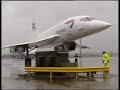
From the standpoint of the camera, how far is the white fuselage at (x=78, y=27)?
16.6 meters

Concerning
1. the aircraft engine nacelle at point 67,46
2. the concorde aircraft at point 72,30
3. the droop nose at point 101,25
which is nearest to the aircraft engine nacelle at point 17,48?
the concorde aircraft at point 72,30

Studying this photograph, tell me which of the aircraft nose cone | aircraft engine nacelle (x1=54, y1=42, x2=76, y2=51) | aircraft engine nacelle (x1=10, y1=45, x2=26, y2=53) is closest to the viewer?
the aircraft nose cone

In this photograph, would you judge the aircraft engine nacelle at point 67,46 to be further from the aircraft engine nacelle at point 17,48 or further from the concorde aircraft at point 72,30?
the aircraft engine nacelle at point 17,48

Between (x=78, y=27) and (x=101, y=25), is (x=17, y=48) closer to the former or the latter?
(x=78, y=27)

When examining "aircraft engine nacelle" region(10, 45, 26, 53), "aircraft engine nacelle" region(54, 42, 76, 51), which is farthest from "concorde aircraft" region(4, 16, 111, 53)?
"aircraft engine nacelle" region(10, 45, 26, 53)

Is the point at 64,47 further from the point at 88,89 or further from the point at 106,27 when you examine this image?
the point at 88,89

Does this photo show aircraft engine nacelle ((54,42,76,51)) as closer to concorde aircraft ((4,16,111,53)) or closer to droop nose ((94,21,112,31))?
concorde aircraft ((4,16,111,53))

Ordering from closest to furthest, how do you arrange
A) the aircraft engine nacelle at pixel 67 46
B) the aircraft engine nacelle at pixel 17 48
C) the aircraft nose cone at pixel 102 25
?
the aircraft nose cone at pixel 102 25
the aircraft engine nacelle at pixel 67 46
the aircraft engine nacelle at pixel 17 48

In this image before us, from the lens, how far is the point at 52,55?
16.8 metres

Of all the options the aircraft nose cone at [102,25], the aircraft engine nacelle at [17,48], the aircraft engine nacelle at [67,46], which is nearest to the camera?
the aircraft nose cone at [102,25]

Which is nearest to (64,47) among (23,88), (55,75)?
(55,75)

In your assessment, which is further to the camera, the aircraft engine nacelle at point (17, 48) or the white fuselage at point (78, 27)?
the aircraft engine nacelle at point (17, 48)

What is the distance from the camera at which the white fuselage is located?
1655 centimetres

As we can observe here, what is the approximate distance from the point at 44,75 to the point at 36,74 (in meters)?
0.57
